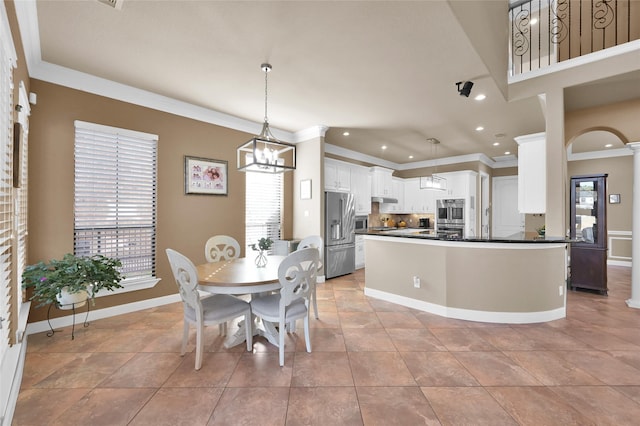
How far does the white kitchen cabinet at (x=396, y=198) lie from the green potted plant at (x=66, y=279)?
614 cm

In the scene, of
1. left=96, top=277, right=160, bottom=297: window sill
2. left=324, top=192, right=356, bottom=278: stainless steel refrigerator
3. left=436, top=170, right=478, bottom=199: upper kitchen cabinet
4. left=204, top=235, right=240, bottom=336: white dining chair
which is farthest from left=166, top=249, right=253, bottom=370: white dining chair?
left=436, top=170, right=478, bottom=199: upper kitchen cabinet

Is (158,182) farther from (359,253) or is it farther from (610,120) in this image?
(610,120)

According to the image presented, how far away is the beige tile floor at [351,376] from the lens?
1.75 meters

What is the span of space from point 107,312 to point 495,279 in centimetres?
446

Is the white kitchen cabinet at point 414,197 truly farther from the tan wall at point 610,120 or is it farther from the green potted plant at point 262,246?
the green potted plant at point 262,246

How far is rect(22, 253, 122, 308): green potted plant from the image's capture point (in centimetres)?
255

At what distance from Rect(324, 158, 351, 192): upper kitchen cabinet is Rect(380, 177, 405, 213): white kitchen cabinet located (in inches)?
75.6

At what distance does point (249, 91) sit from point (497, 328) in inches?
153

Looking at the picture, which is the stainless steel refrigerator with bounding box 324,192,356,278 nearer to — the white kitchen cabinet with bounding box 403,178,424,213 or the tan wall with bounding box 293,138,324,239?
the tan wall with bounding box 293,138,324,239

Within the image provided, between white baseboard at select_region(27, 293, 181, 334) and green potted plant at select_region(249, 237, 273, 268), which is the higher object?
green potted plant at select_region(249, 237, 273, 268)

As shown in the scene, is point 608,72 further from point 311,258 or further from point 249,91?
point 249,91

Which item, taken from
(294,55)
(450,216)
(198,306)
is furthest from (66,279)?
(450,216)

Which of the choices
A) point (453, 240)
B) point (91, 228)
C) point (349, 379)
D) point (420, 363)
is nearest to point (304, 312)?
point (349, 379)

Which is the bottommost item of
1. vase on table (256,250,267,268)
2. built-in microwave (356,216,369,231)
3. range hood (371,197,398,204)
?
vase on table (256,250,267,268)
